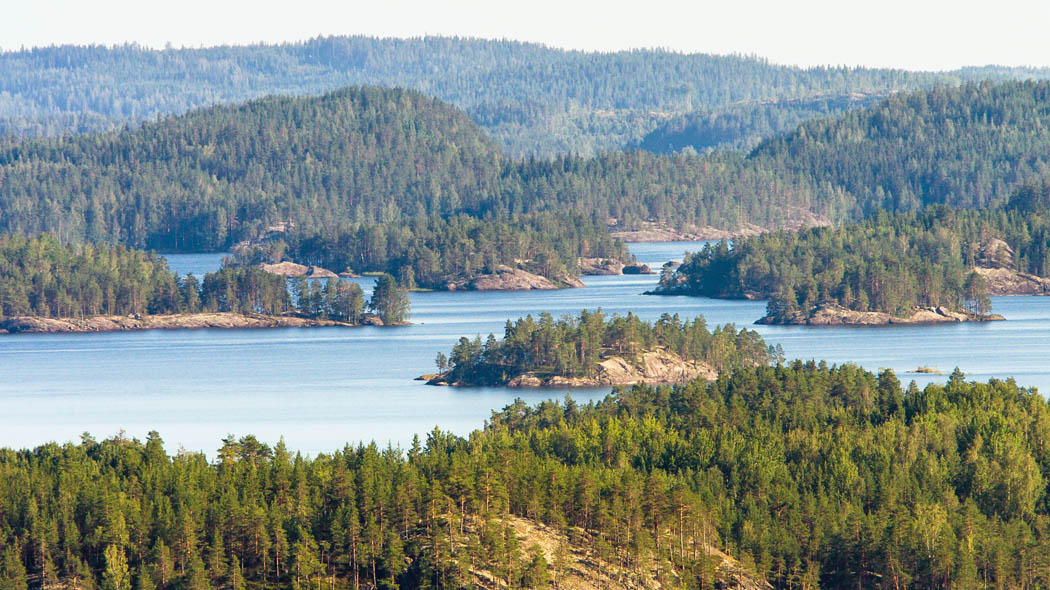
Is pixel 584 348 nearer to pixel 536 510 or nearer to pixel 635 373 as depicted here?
pixel 635 373

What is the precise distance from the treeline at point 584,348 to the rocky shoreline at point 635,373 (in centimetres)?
50

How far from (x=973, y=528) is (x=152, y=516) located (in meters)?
30.9

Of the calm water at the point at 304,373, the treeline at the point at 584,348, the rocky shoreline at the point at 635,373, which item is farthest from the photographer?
the treeline at the point at 584,348

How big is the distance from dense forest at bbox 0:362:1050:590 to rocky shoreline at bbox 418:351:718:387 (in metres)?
47.9

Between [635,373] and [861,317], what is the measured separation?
61916 mm

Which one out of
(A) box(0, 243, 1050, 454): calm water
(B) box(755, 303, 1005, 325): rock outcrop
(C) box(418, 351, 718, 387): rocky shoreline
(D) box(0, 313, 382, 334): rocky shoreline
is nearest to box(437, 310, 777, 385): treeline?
(C) box(418, 351, 718, 387): rocky shoreline

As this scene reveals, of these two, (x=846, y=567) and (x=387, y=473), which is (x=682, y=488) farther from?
(x=387, y=473)

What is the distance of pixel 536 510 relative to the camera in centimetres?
6750

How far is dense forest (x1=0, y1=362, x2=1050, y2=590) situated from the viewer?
63000 mm

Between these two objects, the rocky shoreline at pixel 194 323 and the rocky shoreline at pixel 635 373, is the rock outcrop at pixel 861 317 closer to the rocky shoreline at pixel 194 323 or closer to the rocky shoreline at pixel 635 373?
the rocky shoreline at pixel 194 323

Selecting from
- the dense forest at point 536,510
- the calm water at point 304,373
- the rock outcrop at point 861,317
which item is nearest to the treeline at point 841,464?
the dense forest at point 536,510

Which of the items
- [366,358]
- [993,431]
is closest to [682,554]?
[993,431]

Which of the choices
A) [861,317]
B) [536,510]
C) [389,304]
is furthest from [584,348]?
[536,510]

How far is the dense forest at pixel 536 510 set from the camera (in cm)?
6300
